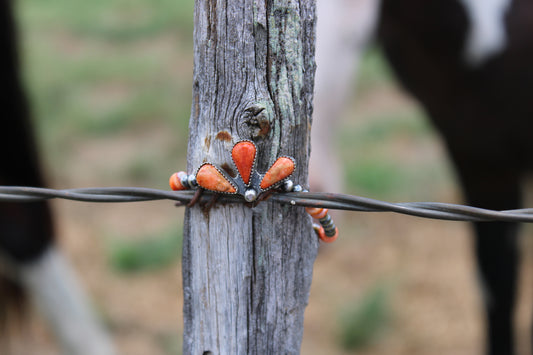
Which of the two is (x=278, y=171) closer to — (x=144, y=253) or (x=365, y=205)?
(x=365, y=205)

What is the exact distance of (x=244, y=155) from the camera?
20.5 inches

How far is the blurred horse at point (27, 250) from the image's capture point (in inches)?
61.3

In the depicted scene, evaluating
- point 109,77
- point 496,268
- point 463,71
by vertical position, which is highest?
point 109,77

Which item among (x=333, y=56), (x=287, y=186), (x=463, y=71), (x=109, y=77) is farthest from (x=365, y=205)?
(x=109, y=77)

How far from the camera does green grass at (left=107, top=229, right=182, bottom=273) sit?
2.13 meters

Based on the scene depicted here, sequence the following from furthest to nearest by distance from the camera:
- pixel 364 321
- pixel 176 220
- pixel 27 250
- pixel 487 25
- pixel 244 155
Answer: pixel 176 220 < pixel 364 321 < pixel 27 250 < pixel 487 25 < pixel 244 155

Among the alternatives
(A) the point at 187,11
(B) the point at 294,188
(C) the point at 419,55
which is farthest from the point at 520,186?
(A) the point at 187,11

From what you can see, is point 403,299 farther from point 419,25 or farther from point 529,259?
point 419,25

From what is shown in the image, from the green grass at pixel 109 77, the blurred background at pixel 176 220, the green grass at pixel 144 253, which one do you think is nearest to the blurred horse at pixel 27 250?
the blurred background at pixel 176 220

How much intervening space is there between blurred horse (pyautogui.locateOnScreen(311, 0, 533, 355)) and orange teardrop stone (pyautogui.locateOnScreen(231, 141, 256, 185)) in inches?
22.0

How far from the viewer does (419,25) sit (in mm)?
1360

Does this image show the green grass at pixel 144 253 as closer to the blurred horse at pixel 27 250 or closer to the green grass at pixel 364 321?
the blurred horse at pixel 27 250

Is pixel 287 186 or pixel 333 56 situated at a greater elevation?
pixel 333 56

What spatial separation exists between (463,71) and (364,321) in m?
0.89
